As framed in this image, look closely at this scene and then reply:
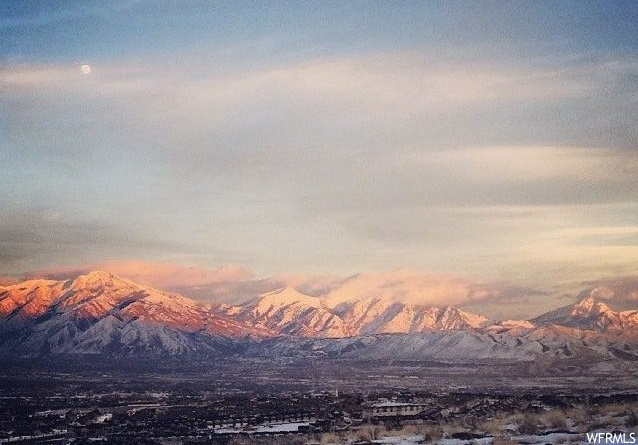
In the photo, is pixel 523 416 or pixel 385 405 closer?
pixel 523 416

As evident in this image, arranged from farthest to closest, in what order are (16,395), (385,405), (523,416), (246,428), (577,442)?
(16,395), (385,405), (246,428), (523,416), (577,442)

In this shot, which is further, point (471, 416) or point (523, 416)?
point (471, 416)

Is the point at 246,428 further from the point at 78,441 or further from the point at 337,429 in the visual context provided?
the point at 78,441

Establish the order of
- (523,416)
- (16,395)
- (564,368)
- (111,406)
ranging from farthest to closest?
(564,368)
(16,395)
(111,406)
(523,416)

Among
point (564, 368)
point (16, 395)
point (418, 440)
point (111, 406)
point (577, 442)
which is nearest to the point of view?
point (577, 442)

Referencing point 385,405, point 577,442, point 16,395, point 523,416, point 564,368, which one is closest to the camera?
point 577,442

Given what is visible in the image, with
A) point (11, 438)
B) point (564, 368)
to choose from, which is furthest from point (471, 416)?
point (564, 368)

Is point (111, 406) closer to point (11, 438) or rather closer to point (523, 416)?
point (11, 438)

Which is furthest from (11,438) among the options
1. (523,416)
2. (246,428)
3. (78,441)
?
(523,416)

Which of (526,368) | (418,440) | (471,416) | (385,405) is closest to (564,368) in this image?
(526,368)
